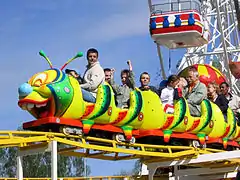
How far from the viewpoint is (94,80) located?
8234 millimetres

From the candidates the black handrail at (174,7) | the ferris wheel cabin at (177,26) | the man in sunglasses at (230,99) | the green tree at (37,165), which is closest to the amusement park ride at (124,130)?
the man in sunglasses at (230,99)

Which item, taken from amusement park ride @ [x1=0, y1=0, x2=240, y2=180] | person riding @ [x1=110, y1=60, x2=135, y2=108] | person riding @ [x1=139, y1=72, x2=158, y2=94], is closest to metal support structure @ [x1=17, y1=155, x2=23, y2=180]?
amusement park ride @ [x1=0, y1=0, x2=240, y2=180]

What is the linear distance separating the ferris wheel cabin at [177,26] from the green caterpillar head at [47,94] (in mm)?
5120

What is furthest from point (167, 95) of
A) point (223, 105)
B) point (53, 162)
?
point (53, 162)

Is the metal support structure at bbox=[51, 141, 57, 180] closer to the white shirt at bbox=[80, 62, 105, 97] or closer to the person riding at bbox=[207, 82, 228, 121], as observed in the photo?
the white shirt at bbox=[80, 62, 105, 97]

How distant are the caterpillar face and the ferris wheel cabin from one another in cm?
514

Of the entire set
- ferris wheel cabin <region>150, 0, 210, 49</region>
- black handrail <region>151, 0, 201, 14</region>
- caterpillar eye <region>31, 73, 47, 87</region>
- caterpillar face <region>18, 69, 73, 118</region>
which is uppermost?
black handrail <region>151, 0, 201, 14</region>

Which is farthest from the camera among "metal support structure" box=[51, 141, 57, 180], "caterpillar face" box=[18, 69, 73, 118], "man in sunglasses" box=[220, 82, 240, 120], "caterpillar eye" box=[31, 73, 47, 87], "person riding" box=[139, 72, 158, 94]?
"man in sunglasses" box=[220, 82, 240, 120]

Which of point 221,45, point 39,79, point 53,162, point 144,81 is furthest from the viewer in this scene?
point 221,45

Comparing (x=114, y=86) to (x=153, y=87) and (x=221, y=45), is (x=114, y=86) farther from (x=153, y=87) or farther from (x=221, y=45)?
(x=221, y=45)

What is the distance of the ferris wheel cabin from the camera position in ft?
41.3

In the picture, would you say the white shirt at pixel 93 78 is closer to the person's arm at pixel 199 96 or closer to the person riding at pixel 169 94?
the person riding at pixel 169 94

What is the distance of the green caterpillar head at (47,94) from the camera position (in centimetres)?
760

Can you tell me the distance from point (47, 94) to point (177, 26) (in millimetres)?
5508
